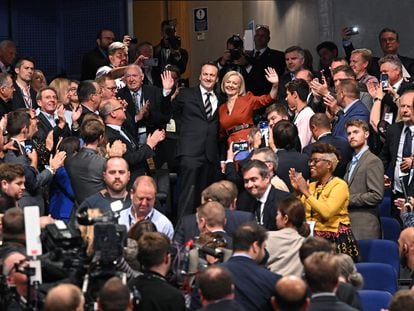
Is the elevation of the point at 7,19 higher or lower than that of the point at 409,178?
higher

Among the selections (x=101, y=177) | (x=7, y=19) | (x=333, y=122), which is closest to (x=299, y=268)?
(x=101, y=177)

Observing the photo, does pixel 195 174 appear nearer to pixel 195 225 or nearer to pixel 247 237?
pixel 195 225

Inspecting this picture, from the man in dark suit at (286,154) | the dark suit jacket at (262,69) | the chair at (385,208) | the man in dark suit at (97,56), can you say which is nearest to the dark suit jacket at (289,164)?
the man in dark suit at (286,154)

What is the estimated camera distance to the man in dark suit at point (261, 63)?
49.4 feet

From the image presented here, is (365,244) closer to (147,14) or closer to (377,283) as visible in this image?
(377,283)

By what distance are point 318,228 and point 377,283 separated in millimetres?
872

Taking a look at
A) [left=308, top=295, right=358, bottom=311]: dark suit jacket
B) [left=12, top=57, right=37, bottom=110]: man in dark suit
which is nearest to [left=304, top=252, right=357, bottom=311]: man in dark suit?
[left=308, top=295, right=358, bottom=311]: dark suit jacket

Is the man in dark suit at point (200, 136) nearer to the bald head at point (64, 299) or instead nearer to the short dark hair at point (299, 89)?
the short dark hair at point (299, 89)

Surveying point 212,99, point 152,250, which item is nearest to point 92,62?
point 212,99

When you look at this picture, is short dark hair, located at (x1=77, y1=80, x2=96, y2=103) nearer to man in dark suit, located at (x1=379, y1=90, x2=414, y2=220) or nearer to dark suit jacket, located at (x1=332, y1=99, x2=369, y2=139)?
dark suit jacket, located at (x1=332, y1=99, x2=369, y2=139)

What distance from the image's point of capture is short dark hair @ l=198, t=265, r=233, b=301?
25.6 feet

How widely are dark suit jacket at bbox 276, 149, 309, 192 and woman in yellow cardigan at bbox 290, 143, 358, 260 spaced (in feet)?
1.21

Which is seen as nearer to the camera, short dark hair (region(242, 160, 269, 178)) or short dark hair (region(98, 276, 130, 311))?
short dark hair (region(98, 276, 130, 311))

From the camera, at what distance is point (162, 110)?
43.6ft
